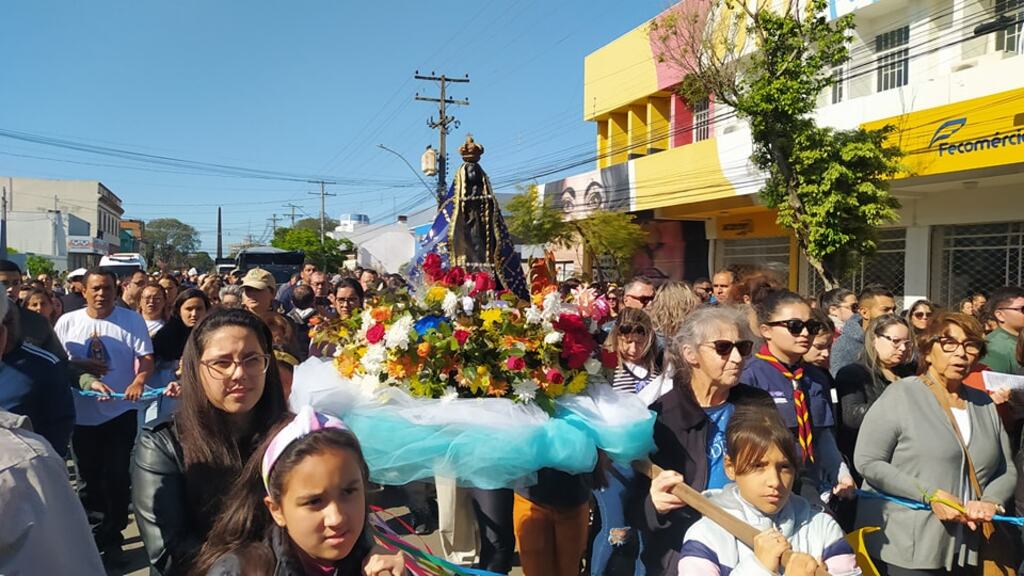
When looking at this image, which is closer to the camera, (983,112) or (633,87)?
(983,112)

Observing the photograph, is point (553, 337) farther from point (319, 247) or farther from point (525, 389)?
point (319, 247)

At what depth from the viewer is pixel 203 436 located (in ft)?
7.63

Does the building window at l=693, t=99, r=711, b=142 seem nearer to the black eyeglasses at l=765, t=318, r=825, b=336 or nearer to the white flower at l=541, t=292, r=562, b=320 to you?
the black eyeglasses at l=765, t=318, r=825, b=336

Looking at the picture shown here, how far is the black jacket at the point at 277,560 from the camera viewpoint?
73.0 inches

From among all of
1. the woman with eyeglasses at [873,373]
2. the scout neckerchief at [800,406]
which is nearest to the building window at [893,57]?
the woman with eyeglasses at [873,373]

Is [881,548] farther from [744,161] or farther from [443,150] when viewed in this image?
[443,150]

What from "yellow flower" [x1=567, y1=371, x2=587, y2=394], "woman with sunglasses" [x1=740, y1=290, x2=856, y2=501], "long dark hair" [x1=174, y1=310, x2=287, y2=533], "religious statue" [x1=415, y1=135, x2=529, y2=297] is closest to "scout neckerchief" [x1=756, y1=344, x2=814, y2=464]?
"woman with sunglasses" [x1=740, y1=290, x2=856, y2=501]

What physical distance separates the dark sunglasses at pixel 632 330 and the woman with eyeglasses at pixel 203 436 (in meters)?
2.53

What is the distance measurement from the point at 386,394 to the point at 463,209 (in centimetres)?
195

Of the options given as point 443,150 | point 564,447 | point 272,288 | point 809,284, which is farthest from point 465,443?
point 443,150

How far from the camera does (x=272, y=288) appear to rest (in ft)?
19.8

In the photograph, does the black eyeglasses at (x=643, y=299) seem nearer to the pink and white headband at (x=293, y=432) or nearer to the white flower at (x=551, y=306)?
the white flower at (x=551, y=306)

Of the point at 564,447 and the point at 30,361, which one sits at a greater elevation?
the point at 30,361

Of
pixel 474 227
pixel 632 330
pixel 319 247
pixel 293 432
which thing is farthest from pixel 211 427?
pixel 319 247
